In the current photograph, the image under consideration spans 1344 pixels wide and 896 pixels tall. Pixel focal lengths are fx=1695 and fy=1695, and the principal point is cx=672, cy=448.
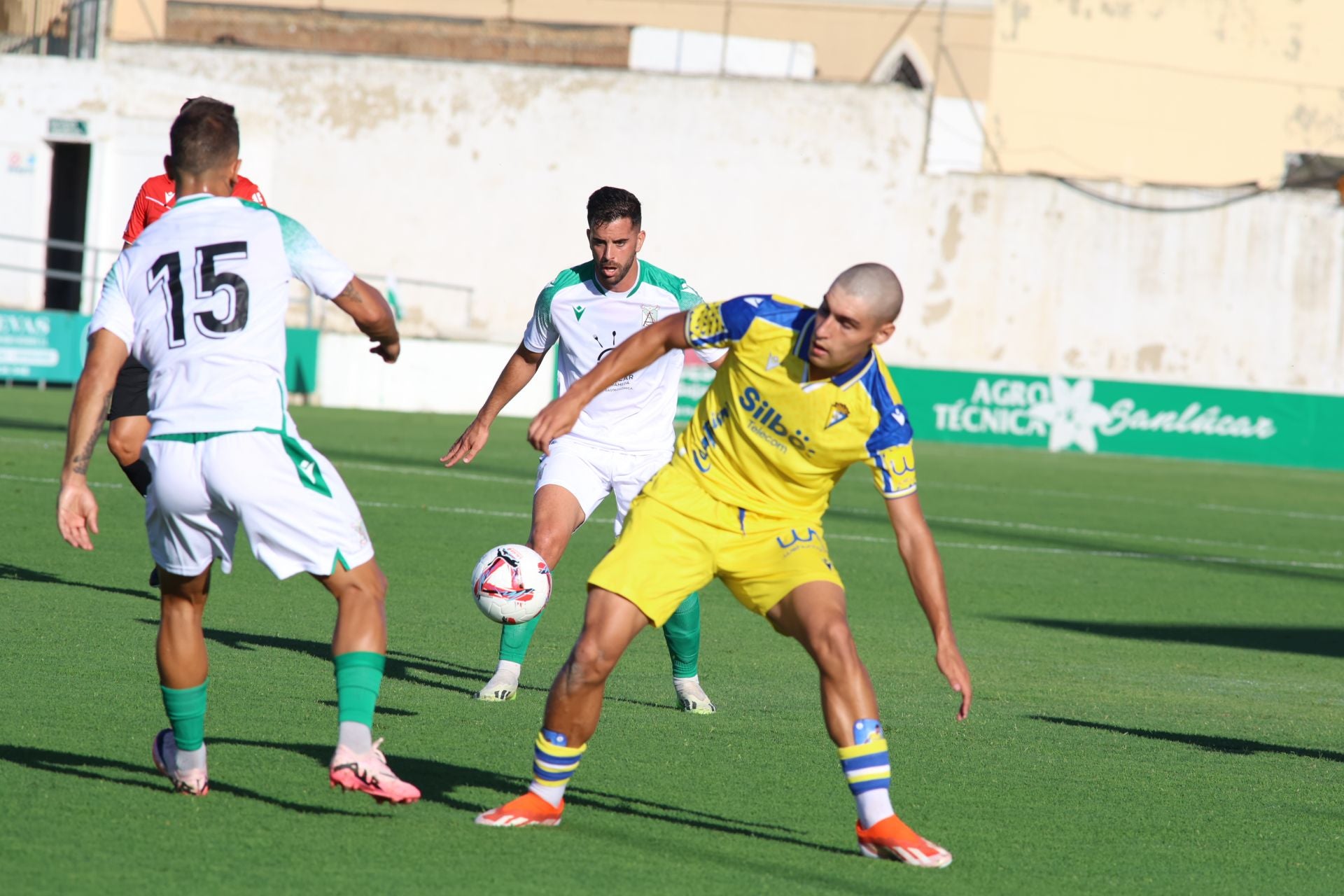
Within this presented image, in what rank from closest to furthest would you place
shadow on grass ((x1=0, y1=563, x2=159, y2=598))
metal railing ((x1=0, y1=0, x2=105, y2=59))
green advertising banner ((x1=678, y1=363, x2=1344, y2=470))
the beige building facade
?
shadow on grass ((x1=0, y1=563, x2=159, y2=598)) < green advertising banner ((x1=678, y1=363, x2=1344, y2=470)) < metal railing ((x1=0, y1=0, x2=105, y2=59)) < the beige building facade

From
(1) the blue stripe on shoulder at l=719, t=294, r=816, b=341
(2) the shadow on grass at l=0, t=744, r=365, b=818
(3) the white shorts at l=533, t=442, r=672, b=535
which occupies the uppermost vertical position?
(1) the blue stripe on shoulder at l=719, t=294, r=816, b=341

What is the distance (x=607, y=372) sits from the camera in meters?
5.17

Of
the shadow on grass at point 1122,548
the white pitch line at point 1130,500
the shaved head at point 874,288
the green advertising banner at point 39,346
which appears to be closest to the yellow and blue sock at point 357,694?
the shaved head at point 874,288

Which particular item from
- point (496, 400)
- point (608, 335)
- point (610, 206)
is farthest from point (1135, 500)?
point (496, 400)

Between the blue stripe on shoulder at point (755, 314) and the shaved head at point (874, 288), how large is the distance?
0.23 meters

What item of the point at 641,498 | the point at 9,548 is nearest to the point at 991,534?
the point at 9,548

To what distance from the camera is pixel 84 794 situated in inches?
203

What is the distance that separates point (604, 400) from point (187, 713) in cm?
325

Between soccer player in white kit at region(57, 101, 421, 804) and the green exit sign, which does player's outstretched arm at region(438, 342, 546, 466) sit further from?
the green exit sign

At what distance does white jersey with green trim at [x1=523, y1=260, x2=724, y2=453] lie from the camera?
7875 mm

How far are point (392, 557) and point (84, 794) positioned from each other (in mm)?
6711

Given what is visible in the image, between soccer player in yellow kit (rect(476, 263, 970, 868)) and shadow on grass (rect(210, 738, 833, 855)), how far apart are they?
33 centimetres

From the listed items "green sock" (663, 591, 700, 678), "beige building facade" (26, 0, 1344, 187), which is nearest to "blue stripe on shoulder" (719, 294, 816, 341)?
"green sock" (663, 591, 700, 678)

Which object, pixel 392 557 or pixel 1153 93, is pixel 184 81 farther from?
pixel 392 557
